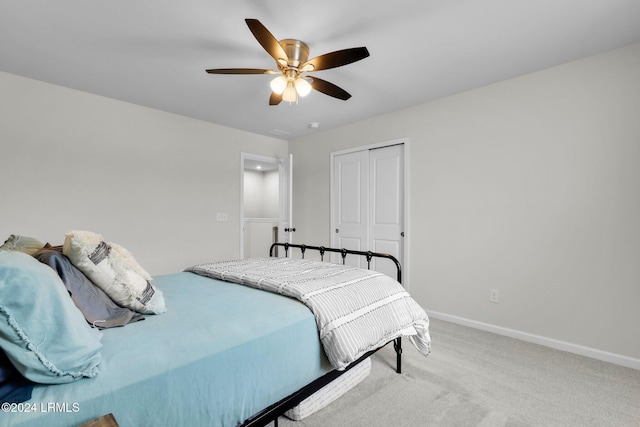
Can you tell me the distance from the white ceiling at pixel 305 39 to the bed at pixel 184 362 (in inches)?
67.5

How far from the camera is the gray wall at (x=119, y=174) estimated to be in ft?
9.41

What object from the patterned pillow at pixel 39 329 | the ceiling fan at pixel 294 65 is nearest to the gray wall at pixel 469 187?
the ceiling fan at pixel 294 65

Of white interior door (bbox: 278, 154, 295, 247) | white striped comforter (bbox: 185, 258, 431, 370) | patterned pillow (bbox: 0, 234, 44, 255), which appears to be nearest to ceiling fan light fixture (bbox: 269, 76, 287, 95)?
white striped comforter (bbox: 185, 258, 431, 370)

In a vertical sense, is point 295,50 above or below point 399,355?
above

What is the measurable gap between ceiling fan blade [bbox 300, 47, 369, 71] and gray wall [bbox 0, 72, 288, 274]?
2485mm

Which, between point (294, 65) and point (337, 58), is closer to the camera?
point (337, 58)

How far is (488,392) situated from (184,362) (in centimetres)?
192

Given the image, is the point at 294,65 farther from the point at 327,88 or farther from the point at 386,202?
the point at 386,202

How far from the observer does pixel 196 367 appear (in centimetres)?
105

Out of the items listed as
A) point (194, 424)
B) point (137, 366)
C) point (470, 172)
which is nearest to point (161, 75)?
point (137, 366)

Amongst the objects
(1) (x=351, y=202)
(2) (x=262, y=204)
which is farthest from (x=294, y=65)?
(2) (x=262, y=204)

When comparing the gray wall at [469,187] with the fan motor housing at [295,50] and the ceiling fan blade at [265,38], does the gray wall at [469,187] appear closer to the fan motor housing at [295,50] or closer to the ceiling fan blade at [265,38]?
the fan motor housing at [295,50]

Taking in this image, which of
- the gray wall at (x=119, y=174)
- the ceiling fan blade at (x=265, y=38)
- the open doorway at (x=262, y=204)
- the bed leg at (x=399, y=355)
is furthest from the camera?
the open doorway at (x=262, y=204)

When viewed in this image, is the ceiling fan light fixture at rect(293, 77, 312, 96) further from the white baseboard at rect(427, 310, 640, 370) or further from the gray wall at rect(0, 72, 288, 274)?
the white baseboard at rect(427, 310, 640, 370)
